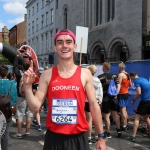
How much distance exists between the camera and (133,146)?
5.92m

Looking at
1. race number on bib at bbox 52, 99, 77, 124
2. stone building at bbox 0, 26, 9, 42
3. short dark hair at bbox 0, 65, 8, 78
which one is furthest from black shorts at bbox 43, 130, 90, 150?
stone building at bbox 0, 26, 9, 42

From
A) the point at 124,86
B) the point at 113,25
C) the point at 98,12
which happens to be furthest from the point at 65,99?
the point at 98,12

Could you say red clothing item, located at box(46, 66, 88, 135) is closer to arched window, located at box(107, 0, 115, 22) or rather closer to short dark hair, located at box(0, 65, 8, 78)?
short dark hair, located at box(0, 65, 8, 78)

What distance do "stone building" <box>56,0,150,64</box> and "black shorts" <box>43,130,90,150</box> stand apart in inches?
584

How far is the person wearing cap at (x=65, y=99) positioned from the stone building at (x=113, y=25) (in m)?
14.7

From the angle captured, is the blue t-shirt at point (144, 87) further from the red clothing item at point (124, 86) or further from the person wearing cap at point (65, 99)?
the person wearing cap at point (65, 99)

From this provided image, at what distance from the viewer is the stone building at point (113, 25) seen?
1706 cm

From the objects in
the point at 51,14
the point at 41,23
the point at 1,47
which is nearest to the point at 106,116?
the point at 1,47

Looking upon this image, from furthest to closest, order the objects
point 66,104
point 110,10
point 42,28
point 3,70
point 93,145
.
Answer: point 42,28 < point 110,10 < point 93,145 < point 3,70 < point 66,104

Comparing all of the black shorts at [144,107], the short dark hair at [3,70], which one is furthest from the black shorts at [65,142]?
the black shorts at [144,107]

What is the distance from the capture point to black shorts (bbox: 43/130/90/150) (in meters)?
2.63

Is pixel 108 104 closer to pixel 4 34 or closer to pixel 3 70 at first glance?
pixel 3 70

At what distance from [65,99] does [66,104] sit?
0.05 m

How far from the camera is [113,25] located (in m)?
19.9
